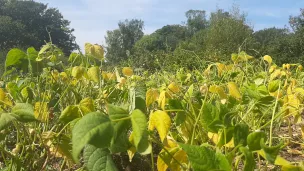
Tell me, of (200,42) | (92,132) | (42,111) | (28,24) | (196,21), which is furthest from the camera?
(196,21)

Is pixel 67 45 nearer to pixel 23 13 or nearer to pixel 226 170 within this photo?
pixel 23 13

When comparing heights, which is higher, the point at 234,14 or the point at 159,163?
the point at 234,14

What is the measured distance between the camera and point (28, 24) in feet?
102

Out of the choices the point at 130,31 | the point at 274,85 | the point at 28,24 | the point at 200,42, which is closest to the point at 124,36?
the point at 130,31

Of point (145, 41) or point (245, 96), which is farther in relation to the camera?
point (145, 41)

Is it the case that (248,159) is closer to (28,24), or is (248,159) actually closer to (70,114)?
(70,114)

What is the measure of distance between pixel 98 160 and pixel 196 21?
4289 centimetres

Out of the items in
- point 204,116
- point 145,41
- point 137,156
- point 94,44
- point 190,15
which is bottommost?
point 137,156

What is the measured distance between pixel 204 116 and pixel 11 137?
54 cm

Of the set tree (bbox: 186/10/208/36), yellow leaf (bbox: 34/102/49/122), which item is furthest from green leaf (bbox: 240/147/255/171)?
tree (bbox: 186/10/208/36)

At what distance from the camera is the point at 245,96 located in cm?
72

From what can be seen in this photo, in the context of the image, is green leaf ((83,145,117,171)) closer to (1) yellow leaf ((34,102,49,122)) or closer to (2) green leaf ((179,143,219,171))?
(2) green leaf ((179,143,219,171))

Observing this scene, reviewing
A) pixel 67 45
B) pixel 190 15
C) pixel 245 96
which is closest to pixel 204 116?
pixel 245 96

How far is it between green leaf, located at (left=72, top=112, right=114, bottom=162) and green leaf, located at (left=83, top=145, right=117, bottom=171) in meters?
0.09
